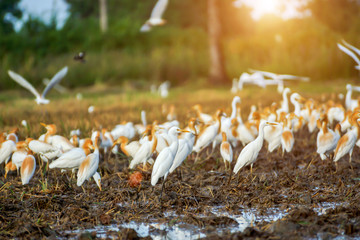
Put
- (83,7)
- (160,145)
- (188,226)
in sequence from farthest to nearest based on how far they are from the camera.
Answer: (83,7) → (160,145) → (188,226)

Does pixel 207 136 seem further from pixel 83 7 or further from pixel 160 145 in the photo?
pixel 83 7

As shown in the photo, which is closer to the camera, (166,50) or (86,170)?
(86,170)

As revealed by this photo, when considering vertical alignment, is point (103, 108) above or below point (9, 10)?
below

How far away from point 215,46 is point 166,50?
3963 millimetres

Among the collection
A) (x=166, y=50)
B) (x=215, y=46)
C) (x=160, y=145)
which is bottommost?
(x=166, y=50)

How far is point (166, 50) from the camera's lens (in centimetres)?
2448

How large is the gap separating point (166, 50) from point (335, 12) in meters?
9.96

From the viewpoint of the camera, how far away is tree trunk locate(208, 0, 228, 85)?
66.9ft

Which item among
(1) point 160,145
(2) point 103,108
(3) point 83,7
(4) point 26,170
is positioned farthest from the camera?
(3) point 83,7

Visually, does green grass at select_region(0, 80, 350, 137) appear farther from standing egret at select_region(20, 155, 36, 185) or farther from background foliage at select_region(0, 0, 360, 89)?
background foliage at select_region(0, 0, 360, 89)

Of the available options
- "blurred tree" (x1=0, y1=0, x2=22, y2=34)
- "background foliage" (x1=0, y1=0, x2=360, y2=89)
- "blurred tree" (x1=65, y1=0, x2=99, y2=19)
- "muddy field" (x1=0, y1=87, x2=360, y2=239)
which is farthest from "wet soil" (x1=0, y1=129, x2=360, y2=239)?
"blurred tree" (x1=65, y1=0, x2=99, y2=19)

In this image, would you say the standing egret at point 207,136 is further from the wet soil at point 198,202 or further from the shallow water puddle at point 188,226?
the shallow water puddle at point 188,226

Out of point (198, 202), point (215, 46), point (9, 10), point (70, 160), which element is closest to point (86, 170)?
point (70, 160)

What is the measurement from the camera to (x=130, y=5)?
3538 centimetres
